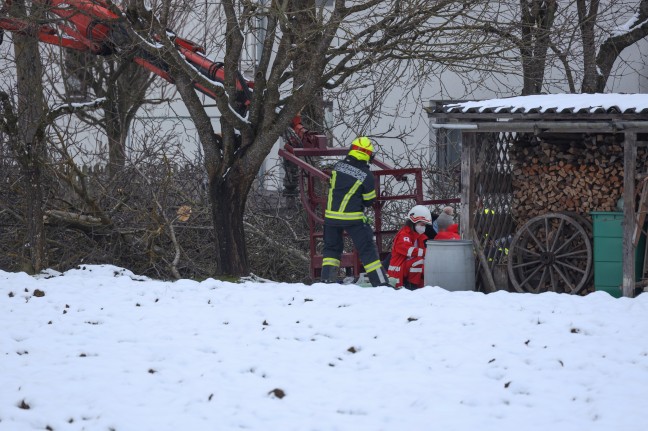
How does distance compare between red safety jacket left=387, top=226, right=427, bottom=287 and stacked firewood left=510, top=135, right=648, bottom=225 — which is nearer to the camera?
stacked firewood left=510, top=135, right=648, bottom=225

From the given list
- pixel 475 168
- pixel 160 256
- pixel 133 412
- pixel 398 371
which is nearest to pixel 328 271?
pixel 475 168

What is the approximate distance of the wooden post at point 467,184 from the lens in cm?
1260

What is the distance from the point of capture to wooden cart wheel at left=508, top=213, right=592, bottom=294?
476 inches

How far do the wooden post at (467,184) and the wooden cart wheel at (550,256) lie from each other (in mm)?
553

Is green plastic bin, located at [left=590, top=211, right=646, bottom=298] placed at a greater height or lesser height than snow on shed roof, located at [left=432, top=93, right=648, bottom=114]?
lesser

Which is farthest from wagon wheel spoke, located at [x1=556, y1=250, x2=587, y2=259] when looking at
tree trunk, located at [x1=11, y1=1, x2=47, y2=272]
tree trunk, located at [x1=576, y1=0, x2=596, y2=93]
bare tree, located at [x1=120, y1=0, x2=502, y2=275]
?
tree trunk, located at [x1=11, y1=1, x2=47, y2=272]

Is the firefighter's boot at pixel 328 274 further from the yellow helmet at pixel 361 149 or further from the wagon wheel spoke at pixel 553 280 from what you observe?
the wagon wheel spoke at pixel 553 280

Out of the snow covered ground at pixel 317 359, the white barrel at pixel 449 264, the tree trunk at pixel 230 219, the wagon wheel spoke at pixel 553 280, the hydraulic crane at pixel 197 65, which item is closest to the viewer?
the snow covered ground at pixel 317 359

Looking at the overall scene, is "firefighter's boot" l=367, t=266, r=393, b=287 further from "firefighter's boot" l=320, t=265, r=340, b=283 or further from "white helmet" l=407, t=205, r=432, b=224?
"white helmet" l=407, t=205, r=432, b=224

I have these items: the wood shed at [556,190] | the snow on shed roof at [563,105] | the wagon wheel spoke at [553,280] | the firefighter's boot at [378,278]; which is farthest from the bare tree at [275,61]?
the wagon wheel spoke at [553,280]

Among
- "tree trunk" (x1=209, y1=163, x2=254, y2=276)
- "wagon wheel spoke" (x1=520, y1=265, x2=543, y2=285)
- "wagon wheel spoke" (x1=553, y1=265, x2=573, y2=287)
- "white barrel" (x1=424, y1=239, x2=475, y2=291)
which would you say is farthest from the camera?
"tree trunk" (x1=209, y1=163, x2=254, y2=276)

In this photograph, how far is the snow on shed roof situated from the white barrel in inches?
57.5

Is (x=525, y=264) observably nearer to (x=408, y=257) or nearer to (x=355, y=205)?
(x=408, y=257)

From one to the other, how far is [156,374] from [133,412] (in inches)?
39.0
